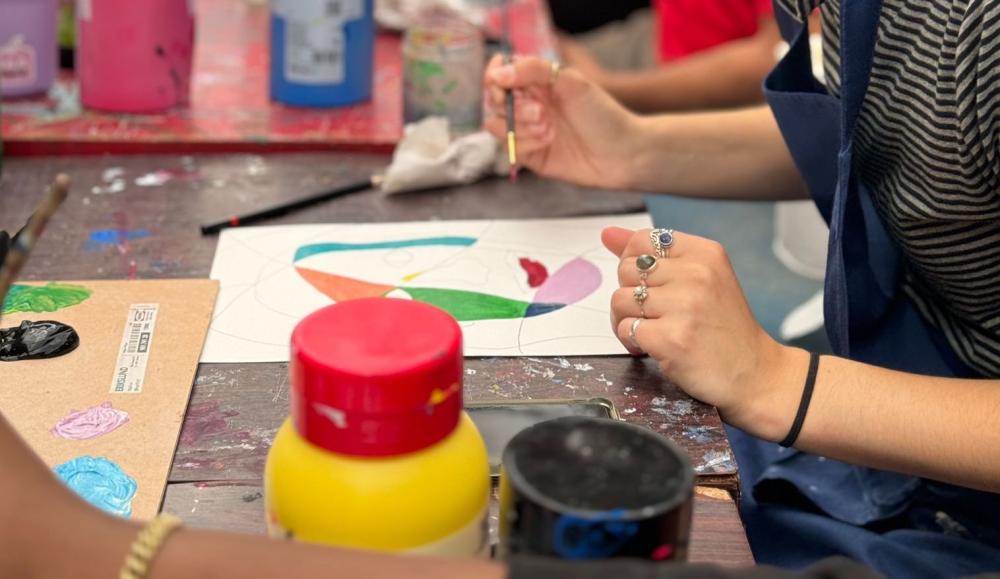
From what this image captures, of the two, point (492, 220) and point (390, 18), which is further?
point (390, 18)

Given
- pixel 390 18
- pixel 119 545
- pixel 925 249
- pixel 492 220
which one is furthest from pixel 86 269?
pixel 390 18

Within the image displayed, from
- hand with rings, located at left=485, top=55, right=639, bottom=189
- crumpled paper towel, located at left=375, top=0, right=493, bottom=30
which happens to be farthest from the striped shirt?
crumpled paper towel, located at left=375, top=0, right=493, bottom=30

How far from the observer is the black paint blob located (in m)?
0.96

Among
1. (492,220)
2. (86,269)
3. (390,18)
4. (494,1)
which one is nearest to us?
(86,269)

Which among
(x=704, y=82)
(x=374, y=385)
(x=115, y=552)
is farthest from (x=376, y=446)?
(x=704, y=82)

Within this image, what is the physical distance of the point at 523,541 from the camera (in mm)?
616

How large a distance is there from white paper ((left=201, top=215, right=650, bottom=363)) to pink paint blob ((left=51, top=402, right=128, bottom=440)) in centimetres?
12

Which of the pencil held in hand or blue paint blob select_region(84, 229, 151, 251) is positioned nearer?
blue paint blob select_region(84, 229, 151, 251)

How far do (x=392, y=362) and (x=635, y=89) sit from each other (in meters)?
1.68

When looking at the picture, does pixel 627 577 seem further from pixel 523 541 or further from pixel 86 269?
pixel 86 269

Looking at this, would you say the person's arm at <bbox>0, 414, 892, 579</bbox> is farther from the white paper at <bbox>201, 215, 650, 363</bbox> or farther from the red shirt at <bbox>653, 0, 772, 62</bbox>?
the red shirt at <bbox>653, 0, 772, 62</bbox>

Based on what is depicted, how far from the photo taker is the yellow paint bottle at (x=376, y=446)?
23.9 inches

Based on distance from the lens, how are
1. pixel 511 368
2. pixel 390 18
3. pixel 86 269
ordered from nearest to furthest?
pixel 511 368 < pixel 86 269 < pixel 390 18

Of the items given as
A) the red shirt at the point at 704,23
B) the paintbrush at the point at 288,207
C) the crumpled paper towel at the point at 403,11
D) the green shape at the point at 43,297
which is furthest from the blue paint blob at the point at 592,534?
the red shirt at the point at 704,23
